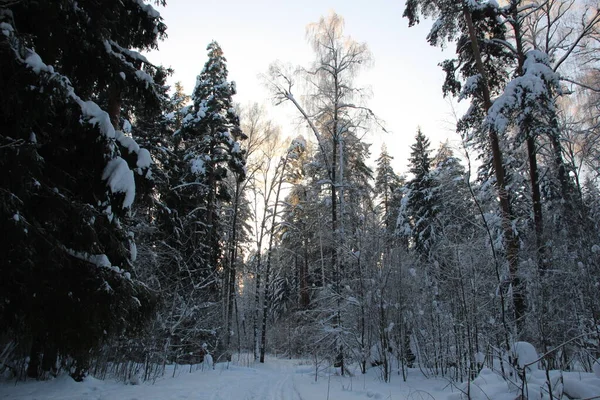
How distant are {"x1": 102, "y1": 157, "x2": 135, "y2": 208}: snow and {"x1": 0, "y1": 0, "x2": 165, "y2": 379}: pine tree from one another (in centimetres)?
1

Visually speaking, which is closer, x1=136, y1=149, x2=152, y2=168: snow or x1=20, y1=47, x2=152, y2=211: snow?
x1=20, y1=47, x2=152, y2=211: snow

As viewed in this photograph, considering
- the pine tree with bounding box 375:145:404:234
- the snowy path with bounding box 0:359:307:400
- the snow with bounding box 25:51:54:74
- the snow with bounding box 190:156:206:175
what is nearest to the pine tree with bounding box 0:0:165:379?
the snow with bounding box 25:51:54:74

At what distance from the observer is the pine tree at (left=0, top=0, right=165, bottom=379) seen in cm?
345

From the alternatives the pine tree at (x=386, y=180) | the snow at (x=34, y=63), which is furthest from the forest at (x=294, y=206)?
the pine tree at (x=386, y=180)

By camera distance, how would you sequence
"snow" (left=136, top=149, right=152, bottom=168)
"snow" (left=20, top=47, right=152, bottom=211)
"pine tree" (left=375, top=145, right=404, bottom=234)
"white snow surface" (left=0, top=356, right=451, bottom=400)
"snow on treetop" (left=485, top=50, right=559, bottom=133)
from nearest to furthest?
"snow" (left=20, top=47, right=152, bottom=211) → "snow" (left=136, top=149, right=152, bottom=168) → "white snow surface" (left=0, top=356, right=451, bottom=400) → "snow on treetop" (left=485, top=50, right=559, bottom=133) → "pine tree" (left=375, top=145, right=404, bottom=234)

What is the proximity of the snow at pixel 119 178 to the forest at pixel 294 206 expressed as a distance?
0.03 meters

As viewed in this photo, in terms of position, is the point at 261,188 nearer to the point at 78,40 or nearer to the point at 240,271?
the point at 240,271

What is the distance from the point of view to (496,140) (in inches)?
381

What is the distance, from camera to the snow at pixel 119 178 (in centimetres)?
438

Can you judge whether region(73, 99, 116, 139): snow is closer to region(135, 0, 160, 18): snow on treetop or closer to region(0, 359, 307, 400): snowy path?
region(135, 0, 160, 18): snow on treetop

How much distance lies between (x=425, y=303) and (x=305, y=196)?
13.0 m

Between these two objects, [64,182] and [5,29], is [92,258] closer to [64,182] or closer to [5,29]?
[64,182]

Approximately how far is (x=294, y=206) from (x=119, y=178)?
1498cm

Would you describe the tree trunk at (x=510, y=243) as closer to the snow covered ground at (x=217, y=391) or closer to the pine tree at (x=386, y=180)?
the snow covered ground at (x=217, y=391)
